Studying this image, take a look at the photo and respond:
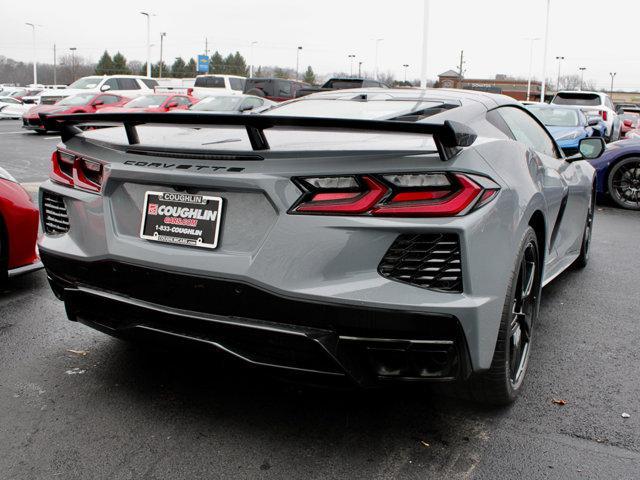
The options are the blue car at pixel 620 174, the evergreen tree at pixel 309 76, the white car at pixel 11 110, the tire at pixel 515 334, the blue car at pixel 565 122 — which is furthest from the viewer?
the evergreen tree at pixel 309 76

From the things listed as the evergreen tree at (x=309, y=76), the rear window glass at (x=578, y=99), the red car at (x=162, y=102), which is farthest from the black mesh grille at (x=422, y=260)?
the evergreen tree at (x=309, y=76)

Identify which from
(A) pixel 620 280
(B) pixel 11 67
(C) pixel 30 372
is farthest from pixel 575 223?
(B) pixel 11 67

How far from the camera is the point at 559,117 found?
14.1 m

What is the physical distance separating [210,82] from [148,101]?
10.3m

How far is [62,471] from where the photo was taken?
2416mm

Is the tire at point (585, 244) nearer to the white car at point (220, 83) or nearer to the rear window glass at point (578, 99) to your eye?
the rear window glass at point (578, 99)

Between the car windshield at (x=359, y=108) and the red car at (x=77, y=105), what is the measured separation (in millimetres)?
18858

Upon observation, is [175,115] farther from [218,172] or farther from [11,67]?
[11,67]

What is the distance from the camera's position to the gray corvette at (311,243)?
2312 mm

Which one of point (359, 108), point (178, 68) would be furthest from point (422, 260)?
point (178, 68)

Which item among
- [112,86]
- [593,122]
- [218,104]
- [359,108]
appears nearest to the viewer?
[359,108]

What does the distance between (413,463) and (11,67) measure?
397ft

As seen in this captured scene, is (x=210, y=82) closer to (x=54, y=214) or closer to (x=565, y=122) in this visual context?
(x=565, y=122)

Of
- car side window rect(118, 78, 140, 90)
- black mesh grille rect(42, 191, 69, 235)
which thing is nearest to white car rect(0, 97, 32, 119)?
car side window rect(118, 78, 140, 90)
